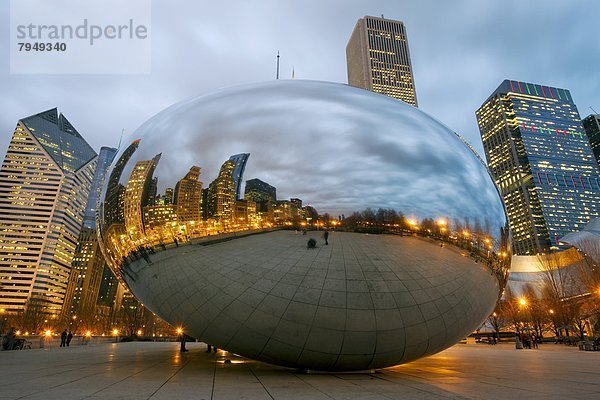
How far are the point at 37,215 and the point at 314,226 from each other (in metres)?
214

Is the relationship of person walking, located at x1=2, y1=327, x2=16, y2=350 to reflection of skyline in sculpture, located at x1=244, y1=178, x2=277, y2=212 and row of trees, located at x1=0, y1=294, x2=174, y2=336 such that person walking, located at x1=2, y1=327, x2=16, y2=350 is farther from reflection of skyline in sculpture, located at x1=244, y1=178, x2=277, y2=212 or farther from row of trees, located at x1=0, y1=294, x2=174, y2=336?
row of trees, located at x1=0, y1=294, x2=174, y2=336

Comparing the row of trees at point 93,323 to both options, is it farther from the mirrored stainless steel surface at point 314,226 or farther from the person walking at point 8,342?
the mirrored stainless steel surface at point 314,226

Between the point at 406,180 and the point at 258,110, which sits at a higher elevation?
the point at 258,110

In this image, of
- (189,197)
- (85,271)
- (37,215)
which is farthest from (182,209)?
(37,215)

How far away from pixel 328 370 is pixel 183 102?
5224 mm

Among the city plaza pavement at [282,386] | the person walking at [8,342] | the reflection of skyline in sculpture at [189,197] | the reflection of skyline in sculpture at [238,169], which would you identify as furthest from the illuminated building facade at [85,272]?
the reflection of skyline in sculpture at [238,169]

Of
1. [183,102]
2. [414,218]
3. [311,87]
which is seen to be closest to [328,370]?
[414,218]

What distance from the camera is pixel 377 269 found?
15.5ft

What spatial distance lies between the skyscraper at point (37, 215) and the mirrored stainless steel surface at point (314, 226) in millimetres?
188442

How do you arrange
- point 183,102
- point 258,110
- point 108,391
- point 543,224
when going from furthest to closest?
point 543,224 < point 183,102 < point 258,110 < point 108,391

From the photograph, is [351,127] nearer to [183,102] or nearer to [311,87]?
[311,87]

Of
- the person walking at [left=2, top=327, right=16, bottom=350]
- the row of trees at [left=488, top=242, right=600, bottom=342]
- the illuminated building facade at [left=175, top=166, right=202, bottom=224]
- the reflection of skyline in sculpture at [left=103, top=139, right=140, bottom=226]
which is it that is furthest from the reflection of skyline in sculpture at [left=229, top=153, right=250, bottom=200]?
the row of trees at [left=488, top=242, right=600, bottom=342]

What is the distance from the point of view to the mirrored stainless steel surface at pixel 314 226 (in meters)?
4.68

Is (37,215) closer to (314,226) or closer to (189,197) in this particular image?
(189,197)
